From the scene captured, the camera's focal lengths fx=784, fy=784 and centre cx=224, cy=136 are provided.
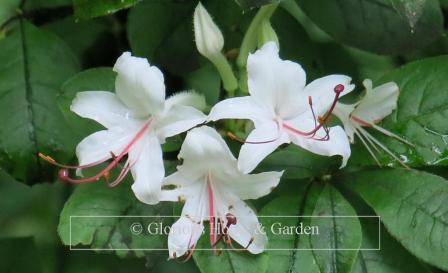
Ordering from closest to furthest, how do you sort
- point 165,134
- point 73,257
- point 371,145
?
point 165,134
point 371,145
point 73,257

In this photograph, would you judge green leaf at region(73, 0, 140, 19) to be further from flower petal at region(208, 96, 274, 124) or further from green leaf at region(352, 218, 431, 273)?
green leaf at region(352, 218, 431, 273)

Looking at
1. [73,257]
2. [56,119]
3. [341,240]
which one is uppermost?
[56,119]

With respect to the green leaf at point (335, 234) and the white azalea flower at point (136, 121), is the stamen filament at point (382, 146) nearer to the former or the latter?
the green leaf at point (335, 234)

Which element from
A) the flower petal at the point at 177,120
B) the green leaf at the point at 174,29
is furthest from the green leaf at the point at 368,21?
the flower petal at the point at 177,120

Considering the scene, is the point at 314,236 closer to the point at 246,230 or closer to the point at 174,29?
the point at 246,230

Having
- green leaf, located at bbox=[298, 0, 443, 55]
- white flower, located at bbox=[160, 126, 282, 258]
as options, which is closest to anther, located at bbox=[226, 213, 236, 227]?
white flower, located at bbox=[160, 126, 282, 258]

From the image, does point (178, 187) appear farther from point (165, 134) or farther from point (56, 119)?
point (56, 119)

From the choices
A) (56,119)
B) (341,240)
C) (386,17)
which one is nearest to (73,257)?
(56,119)
